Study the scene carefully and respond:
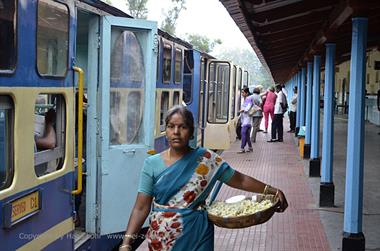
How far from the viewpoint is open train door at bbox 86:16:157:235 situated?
5141mm

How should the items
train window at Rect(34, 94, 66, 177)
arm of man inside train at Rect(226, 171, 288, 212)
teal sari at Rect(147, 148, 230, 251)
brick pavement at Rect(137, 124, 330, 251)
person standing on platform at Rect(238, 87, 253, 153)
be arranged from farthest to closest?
person standing on platform at Rect(238, 87, 253, 153) < brick pavement at Rect(137, 124, 330, 251) < train window at Rect(34, 94, 66, 177) < arm of man inside train at Rect(226, 171, 288, 212) < teal sari at Rect(147, 148, 230, 251)

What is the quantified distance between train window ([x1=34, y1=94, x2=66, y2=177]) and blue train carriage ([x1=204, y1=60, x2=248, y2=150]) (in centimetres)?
981

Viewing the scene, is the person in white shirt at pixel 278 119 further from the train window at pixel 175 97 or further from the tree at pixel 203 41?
the tree at pixel 203 41

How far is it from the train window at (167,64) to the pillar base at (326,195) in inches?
102

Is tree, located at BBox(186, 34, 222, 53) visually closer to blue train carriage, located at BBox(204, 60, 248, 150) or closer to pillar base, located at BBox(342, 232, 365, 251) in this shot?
blue train carriage, located at BBox(204, 60, 248, 150)

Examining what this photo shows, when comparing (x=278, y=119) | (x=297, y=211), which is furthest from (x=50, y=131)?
(x=278, y=119)

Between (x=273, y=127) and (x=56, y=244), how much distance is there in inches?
540

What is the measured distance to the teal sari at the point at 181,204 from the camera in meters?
3.20

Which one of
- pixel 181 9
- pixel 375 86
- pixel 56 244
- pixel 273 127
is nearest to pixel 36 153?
pixel 56 244

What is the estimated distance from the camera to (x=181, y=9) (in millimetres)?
61281

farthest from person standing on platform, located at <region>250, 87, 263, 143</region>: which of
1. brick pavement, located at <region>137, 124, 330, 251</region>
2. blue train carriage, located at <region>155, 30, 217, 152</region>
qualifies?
blue train carriage, located at <region>155, 30, 217, 152</region>

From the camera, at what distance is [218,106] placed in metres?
15.0

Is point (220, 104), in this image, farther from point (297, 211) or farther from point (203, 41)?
point (203, 41)

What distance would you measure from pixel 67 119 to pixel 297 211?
4.60 meters
